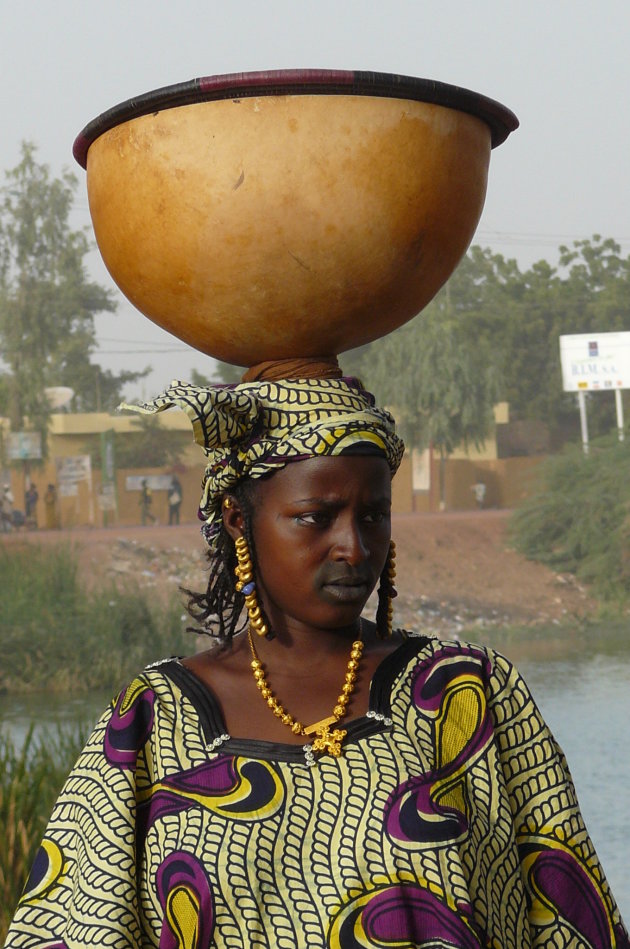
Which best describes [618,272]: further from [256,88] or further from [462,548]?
[256,88]

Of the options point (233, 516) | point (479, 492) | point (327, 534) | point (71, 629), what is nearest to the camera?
point (327, 534)

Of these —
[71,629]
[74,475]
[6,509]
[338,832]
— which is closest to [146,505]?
[74,475]

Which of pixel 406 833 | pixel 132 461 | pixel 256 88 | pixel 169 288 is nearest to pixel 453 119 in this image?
pixel 256 88

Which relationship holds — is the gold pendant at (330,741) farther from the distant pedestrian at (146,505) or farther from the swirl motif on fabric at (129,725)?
the distant pedestrian at (146,505)

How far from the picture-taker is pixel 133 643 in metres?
11.7

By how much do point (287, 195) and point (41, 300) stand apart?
1326 centimetres

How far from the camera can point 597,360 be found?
13.9 metres

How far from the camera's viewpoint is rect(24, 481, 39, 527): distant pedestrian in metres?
13.5

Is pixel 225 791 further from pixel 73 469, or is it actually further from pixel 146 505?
pixel 73 469

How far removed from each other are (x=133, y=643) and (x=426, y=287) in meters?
10.3

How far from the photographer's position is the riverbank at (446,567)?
1319 cm

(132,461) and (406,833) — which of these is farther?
(132,461)

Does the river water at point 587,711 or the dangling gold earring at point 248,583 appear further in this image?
the river water at point 587,711

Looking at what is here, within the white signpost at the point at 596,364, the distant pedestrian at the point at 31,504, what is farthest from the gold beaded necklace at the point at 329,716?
the white signpost at the point at 596,364
